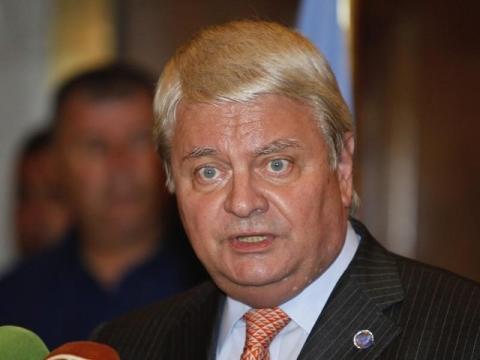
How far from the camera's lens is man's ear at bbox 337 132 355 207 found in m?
3.07

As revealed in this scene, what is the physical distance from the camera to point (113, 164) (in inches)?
210

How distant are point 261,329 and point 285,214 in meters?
0.28

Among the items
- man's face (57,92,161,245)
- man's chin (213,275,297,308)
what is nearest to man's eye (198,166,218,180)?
man's chin (213,275,297,308)

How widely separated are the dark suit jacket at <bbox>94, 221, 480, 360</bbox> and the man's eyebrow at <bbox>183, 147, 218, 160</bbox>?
407mm

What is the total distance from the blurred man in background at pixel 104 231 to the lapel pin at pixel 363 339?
2152 mm

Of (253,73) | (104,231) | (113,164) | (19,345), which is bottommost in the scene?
(104,231)

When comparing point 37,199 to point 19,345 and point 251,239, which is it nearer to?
point 251,239

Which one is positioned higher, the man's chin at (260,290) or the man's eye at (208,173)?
the man's eye at (208,173)

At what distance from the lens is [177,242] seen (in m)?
5.21

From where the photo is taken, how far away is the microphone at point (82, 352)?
7.82 feet

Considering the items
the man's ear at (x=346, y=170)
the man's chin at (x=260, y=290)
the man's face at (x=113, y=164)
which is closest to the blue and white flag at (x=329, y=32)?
the man's ear at (x=346, y=170)

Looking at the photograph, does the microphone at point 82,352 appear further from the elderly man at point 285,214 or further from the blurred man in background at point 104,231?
the blurred man in background at point 104,231

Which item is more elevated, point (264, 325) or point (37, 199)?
point (264, 325)

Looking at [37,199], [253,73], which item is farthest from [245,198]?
[37,199]
